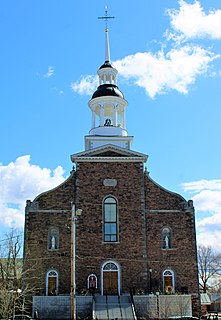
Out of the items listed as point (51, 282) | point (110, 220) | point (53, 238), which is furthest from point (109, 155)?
point (51, 282)

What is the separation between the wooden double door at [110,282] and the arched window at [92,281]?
68 cm

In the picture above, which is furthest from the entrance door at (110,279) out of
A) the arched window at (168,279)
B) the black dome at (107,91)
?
the black dome at (107,91)

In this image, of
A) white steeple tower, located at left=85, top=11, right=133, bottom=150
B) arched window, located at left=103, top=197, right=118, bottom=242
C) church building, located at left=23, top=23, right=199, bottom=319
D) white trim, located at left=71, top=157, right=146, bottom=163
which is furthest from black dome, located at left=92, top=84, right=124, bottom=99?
arched window, located at left=103, top=197, right=118, bottom=242

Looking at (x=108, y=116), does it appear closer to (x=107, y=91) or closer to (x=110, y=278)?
(x=107, y=91)

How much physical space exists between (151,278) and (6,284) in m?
11.1

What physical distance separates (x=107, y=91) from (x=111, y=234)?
13.3 metres

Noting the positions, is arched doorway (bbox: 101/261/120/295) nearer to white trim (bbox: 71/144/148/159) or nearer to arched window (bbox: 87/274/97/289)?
arched window (bbox: 87/274/97/289)

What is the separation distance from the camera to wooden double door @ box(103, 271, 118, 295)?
34.8 m

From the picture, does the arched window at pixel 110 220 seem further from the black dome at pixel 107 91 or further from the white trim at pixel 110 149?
the black dome at pixel 107 91

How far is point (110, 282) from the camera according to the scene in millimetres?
35094

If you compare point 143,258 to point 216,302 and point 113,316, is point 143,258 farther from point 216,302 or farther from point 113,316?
point 216,302

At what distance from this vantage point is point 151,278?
1398 inches

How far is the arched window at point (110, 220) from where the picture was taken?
36438 millimetres

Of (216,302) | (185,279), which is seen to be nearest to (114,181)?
(185,279)
